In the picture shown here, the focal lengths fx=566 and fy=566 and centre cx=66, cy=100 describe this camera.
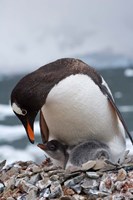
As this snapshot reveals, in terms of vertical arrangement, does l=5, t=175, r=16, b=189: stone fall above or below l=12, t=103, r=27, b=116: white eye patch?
below

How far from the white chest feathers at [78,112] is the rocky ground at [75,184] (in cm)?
27

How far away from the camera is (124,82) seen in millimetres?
8094

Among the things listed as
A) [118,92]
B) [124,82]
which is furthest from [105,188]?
[124,82]

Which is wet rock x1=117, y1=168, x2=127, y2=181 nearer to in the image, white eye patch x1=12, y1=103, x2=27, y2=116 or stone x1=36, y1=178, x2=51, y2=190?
stone x1=36, y1=178, x2=51, y2=190

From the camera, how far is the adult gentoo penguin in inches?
101

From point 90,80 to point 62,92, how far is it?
178mm

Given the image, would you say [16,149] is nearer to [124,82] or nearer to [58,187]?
[124,82]

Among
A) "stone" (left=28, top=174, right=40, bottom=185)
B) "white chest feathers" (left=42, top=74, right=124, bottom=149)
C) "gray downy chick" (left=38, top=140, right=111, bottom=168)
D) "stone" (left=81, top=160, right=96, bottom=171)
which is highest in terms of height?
"white chest feathers" (left=42, top=74, right=124, bottom=149)

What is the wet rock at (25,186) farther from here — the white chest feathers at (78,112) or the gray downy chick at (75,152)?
the white chest feathers at (78,112)

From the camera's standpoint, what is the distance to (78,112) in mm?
2619

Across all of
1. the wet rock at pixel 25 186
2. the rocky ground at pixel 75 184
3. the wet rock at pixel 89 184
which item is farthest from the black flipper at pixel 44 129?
the wet rock at pixel 89 184

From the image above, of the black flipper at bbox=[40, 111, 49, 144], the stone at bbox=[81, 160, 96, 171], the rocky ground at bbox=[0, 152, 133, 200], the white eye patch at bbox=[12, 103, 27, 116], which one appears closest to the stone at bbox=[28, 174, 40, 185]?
the rocky ground at bbox=[0, 152, 133, 200]

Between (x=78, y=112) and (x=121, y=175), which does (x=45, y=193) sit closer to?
(x=121, y=175)

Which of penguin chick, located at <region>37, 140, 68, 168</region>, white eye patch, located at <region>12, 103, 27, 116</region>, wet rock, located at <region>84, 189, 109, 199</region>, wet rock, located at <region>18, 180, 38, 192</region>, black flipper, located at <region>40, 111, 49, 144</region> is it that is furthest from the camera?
black flipper, located at <region>40, 111, 49, 144</region>
